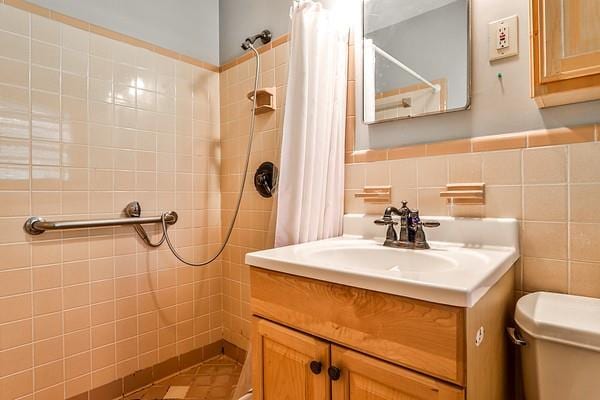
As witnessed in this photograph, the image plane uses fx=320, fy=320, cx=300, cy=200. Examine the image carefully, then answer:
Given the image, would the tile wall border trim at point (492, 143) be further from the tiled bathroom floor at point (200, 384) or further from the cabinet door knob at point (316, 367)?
the tiled bathroom floor at point (200, 384)

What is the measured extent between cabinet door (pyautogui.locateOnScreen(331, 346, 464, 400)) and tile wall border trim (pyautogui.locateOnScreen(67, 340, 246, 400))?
1192mm

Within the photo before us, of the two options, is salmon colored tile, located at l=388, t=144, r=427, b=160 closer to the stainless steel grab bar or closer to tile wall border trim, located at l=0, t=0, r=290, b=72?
tile wall border trim, located at l=0, t=0, r=290, b=72

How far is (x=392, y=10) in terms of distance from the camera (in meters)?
1.23

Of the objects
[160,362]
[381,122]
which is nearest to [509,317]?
[381,122]

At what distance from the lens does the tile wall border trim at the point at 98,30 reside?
4.12 feet

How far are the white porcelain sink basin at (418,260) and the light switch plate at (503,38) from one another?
51 cm

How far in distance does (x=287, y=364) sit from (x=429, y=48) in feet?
3.72

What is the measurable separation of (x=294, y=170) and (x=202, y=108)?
3.08 feet

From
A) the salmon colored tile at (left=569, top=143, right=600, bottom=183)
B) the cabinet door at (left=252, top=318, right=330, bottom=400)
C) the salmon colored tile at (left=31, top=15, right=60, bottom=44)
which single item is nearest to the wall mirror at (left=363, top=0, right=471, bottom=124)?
the salmon colored tile at (left=569, top=143, right=600, bottom=183)

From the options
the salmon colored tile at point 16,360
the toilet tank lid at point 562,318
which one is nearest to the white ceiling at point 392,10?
the toilet tank lid at point 562,318

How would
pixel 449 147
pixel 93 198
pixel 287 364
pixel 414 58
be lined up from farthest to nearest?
pixel 93 198 < pixel 414 58 < pixel 449 147 < pixel 287 364

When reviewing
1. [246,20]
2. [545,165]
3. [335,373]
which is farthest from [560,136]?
[246,20]

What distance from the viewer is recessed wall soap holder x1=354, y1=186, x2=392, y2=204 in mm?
1210

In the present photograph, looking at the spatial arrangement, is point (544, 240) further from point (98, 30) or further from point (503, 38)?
point (98, 30)
